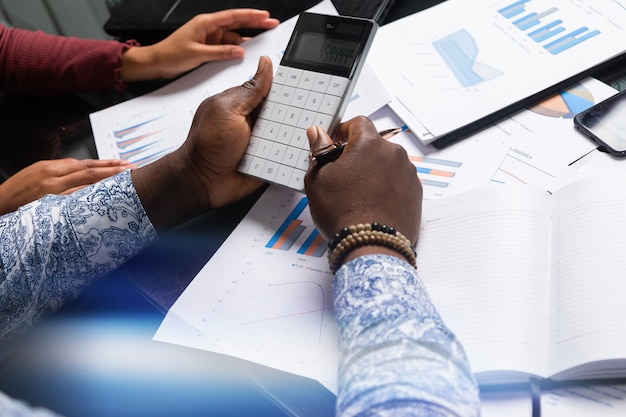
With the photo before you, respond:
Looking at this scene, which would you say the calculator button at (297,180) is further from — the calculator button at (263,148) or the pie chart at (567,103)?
the pie chart at (567,103)

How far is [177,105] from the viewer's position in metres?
0.82

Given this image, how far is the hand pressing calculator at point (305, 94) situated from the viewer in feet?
2.04

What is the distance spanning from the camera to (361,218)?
52 cm

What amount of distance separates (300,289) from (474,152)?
0.81 ft

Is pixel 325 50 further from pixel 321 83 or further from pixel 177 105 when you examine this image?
pixel 177 105

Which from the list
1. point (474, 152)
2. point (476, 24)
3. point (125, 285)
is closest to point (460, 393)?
point (474, 152)

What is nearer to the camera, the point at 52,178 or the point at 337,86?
the point at 337,86

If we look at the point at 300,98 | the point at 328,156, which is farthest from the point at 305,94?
the point at 328,156

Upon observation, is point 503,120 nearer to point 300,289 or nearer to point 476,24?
point 476,24

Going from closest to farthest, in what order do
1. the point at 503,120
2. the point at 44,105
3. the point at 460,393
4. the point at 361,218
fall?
the point at 460,393 → the point at 361,218 → the point at 503,120 → the point at 44,105

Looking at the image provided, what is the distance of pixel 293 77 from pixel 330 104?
0.07m

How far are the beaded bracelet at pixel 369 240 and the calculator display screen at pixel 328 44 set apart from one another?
207 millimetres

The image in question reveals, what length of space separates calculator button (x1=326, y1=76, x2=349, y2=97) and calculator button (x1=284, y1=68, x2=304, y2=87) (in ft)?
0.16

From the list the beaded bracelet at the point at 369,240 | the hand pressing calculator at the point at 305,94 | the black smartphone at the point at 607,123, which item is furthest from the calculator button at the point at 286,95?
the black smartphone at the point at 607,123
